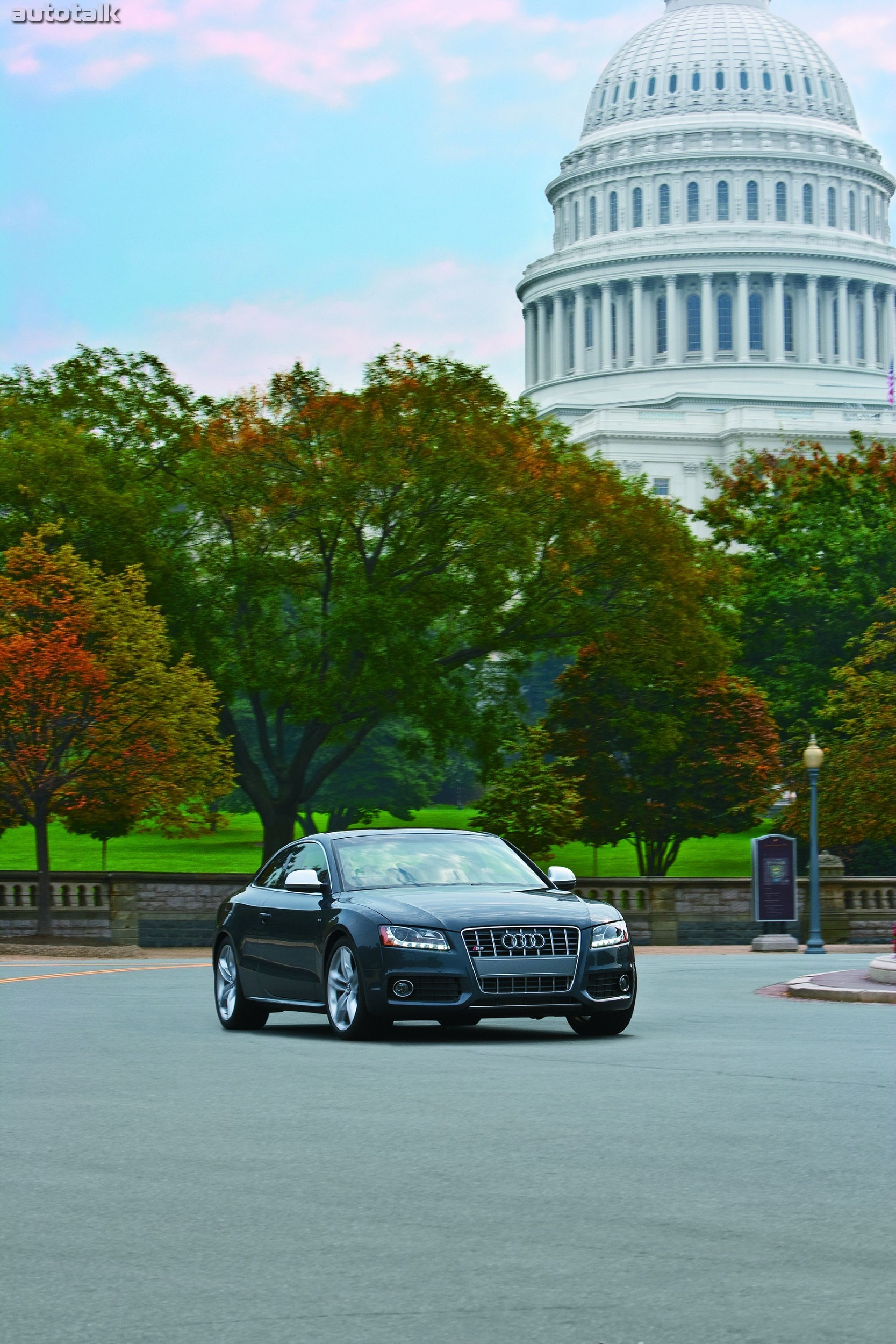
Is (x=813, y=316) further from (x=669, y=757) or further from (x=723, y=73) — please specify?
(x=669, y=757)

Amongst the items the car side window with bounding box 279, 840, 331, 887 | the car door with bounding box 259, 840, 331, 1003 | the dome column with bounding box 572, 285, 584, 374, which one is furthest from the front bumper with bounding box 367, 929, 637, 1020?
the dome column with bounding box 572, 285, 584, 374

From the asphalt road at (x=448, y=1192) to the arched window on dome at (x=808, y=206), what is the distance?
130 meters

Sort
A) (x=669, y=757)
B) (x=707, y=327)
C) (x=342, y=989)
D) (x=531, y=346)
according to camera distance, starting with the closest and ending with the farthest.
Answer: (x=342, y=989) < (x=669, y=757) < (x=707, y=327) < (x=531, y=346)

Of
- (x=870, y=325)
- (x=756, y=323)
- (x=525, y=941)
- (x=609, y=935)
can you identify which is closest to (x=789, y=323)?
(x=756, y=323)

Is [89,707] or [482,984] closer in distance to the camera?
[482,984]

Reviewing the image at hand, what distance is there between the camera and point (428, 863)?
51.1ft

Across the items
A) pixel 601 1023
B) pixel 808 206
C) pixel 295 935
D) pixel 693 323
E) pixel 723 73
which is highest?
pixel 723 73

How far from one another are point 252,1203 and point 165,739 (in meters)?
29.1

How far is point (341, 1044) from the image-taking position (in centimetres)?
1478

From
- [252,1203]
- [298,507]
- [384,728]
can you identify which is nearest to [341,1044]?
[252,1203]

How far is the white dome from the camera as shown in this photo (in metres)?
141

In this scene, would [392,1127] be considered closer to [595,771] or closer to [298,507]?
[298,507]

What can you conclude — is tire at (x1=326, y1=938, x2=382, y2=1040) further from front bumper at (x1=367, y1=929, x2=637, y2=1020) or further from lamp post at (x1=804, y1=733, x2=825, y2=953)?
lamp post at (x1=804, y1=733, x2=825, y2=953)

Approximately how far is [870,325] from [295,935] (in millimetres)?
130862
